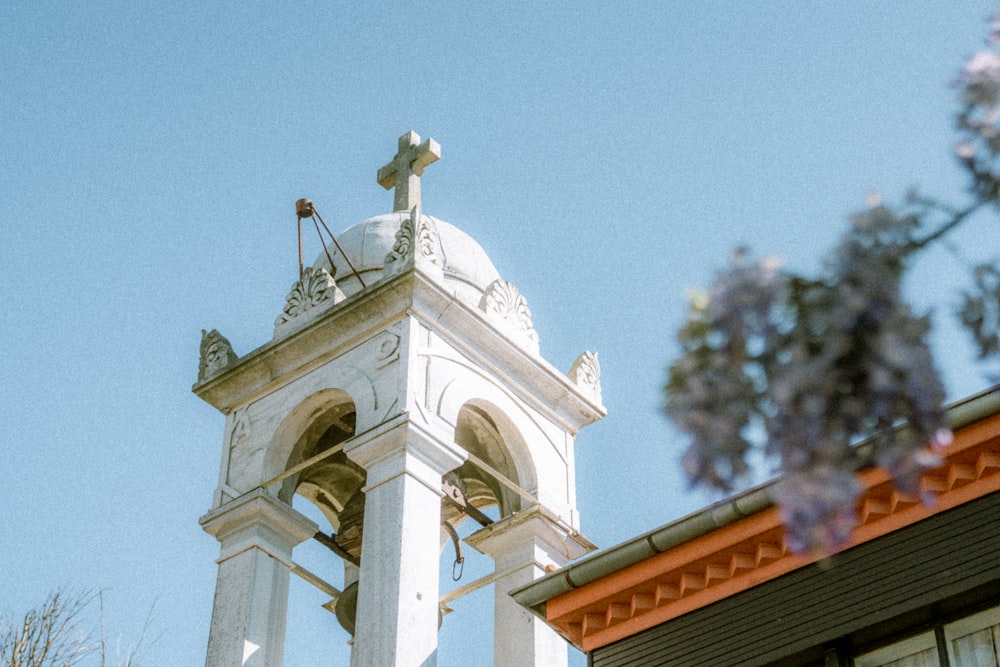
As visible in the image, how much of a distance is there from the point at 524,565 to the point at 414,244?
3.44 m

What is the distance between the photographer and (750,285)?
5094mm

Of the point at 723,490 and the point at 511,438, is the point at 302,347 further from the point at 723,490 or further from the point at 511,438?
the point at 723,490

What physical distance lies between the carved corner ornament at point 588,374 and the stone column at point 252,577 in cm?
357

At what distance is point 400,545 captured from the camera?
55.6 ft

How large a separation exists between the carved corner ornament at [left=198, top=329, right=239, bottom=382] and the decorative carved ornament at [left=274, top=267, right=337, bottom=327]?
61cm

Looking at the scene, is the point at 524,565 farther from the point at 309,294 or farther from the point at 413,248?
the point at 309,294

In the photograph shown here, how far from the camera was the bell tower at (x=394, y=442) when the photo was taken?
17.3 meters

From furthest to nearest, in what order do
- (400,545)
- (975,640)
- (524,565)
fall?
(524,565) → (400,545) → (975,640)

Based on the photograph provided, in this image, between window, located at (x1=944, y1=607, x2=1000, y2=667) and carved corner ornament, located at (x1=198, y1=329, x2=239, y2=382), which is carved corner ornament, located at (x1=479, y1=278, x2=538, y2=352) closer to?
carved corner ornament, located at (x1=198, y1=329, x2=239, y2=382)

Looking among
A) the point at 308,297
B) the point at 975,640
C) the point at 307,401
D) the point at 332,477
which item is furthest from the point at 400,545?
the point at 975,640

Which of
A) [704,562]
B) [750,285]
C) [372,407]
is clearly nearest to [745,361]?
[750,285]

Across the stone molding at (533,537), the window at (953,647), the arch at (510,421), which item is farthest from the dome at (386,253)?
the window at (953,647)

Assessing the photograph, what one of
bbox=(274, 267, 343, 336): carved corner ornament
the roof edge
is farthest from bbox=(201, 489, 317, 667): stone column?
the roof edge

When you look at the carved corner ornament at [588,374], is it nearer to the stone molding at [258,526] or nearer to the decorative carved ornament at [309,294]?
the decorative carved ornament at [309,294]
